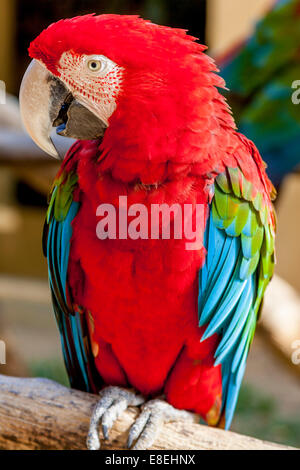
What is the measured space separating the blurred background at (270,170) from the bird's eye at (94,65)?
14 cm

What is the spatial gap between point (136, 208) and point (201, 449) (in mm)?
365

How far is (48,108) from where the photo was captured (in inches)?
24.4

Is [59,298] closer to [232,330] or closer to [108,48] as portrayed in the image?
[232,330]

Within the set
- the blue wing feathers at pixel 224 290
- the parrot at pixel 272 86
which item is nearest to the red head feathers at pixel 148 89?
the blue wing feathers at pixel 224 290

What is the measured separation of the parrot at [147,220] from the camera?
0.60m

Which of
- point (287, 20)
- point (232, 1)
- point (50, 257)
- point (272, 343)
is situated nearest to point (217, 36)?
point (232, 1)

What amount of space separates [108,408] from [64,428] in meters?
0.07

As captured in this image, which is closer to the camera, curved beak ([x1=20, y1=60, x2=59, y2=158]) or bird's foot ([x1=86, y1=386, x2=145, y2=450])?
curved beak ([x1=20, y1=60, x2=59, y2=158])

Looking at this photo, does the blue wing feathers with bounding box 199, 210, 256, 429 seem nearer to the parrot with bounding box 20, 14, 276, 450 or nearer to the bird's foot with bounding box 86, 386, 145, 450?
the parrot with bounding box 20, 14, 276, 450

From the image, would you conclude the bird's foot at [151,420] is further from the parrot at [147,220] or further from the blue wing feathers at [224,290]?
the blue wing feathers at [224,290]

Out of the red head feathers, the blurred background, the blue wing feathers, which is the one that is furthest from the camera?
the blurred background

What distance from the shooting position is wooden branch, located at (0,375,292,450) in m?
0.79

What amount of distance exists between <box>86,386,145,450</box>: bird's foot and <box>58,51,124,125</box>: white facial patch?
43 centimetres

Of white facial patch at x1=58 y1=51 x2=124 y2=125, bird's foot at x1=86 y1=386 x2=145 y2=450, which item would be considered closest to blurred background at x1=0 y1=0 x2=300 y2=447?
white facial patch at x1=58 y1=51 x2=124 y2=125
